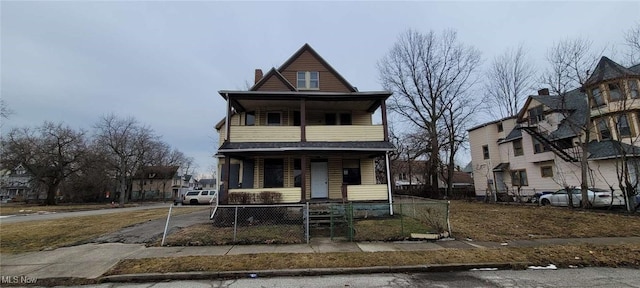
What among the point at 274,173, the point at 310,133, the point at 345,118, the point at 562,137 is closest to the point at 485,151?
the point at 562,137

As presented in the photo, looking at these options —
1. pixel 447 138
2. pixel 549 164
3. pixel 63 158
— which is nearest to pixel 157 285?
pixel 549 164

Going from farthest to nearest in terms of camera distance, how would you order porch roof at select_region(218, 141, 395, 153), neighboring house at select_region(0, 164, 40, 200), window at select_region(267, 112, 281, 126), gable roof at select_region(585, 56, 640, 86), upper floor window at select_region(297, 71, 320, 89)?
neighboring house at select_region(0, 164, 40, 200) < upper floor window at select_region(297, 71, 320, 89) < gable roof at select_region(585, 56, 640, 86) < window at select_region(267, 112, 281, 126) < porch roof at select_region(218, 141, 395, 153)

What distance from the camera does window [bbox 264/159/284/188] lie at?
1644cm

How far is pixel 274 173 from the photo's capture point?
54.2 ft

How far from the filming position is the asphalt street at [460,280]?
229 inches

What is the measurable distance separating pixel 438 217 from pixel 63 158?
4696 cm

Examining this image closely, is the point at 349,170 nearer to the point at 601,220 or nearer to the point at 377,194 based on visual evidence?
the point at 377,194

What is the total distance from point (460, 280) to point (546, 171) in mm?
23656

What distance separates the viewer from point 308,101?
621 inches

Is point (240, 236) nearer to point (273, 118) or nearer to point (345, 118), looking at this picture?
point (273, 118)

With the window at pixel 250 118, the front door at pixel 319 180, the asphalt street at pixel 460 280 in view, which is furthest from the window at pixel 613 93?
the window at pixel 250 118

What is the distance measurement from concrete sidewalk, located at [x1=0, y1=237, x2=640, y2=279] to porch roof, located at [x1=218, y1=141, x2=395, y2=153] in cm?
526

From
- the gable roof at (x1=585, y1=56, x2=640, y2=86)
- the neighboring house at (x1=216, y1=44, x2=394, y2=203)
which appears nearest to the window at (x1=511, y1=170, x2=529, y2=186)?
the gable roof at (x1=585, y1=56, x2=640, y2=86)

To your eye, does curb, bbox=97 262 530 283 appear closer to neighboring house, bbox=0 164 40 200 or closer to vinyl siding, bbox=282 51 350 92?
vinyl siding, bbox=282 51 350 92
